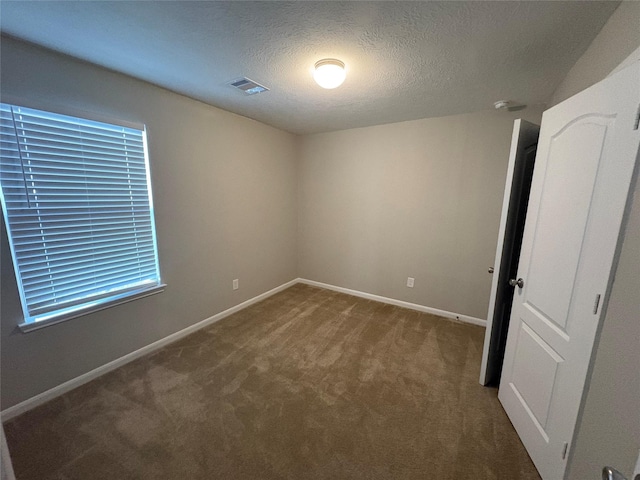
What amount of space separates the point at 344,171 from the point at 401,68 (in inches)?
71.9

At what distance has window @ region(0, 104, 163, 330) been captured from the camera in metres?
1.58

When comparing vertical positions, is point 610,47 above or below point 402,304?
above

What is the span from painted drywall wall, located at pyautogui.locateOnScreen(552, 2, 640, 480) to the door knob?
346 millimetres

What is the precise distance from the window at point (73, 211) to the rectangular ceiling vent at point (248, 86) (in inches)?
36.1

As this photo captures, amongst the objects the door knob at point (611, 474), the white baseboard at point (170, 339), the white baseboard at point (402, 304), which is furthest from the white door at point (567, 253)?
the white baseboard at point (170, 339)

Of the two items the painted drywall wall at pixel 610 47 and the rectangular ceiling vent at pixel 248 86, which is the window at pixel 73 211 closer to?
the rectangular ceiling vent at pixel 248 86

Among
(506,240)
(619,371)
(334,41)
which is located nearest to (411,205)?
(506,240)

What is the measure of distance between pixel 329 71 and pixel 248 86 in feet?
2.66

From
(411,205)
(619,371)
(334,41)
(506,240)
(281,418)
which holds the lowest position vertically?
(281,418)

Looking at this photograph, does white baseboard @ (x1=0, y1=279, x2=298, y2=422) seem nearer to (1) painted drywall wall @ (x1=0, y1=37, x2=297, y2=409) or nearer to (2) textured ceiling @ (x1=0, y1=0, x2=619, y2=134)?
(1) painted drywall wall @ (x1=0, y1=37, x2=297, y2=409)

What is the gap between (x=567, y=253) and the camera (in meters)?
1.22

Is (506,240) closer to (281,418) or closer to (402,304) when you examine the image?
(402,304)

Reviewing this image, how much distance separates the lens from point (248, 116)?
9.70 feet

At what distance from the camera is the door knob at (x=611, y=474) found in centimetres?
52
